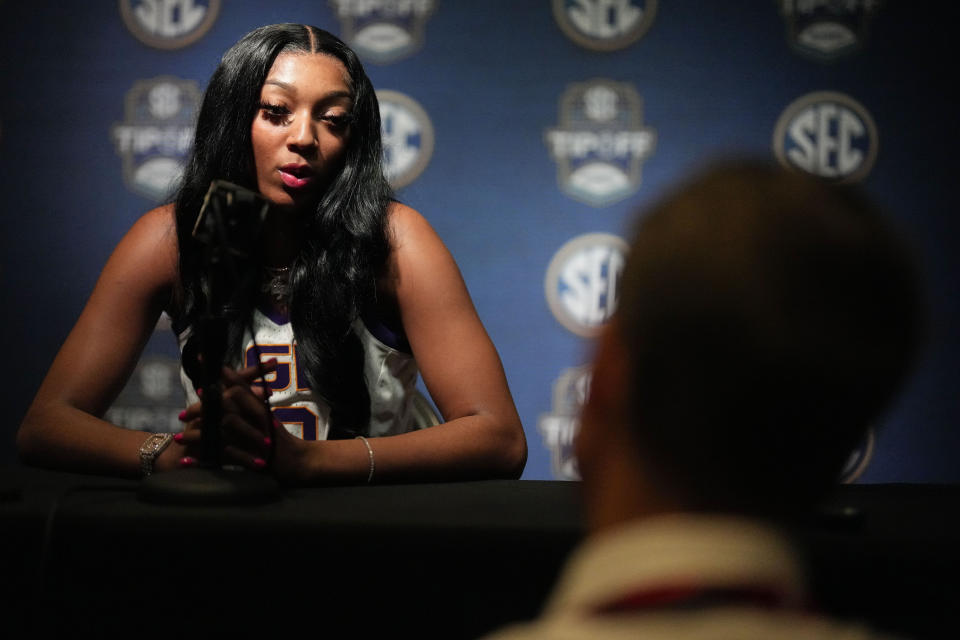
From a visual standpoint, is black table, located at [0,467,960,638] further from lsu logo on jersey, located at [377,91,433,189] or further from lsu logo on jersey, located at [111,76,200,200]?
lsu logo on jersey, located at [111,76,200,200]

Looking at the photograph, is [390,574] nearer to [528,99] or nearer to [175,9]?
[528,99]

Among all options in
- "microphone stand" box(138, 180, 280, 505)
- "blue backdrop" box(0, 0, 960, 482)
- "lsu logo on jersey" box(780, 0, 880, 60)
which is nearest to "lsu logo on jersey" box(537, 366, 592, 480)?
"blue backdrop" box(0, 0, 960, 482)

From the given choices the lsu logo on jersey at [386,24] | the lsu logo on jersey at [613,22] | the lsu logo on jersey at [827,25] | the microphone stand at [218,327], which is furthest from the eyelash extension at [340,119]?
the lsu logo on jersey at [827,25]

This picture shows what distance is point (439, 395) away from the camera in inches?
65.2

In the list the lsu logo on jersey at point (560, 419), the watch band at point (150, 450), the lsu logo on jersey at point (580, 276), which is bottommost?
the lsu logo on jersey at point (560, 419)

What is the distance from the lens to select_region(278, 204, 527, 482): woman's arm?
133 cm

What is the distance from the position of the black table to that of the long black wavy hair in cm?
69

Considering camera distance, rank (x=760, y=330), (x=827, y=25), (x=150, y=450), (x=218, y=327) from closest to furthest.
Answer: (x=760, y=330), (x=218, y=327), (x=150, y=450), (x=827, y=25)

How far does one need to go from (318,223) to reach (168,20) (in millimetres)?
1333

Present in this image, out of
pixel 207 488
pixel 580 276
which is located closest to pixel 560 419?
pixel 580 276

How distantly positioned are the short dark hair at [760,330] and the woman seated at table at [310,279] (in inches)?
40.2

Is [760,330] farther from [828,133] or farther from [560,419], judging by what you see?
[828,133]

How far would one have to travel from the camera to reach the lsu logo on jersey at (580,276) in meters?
2.67

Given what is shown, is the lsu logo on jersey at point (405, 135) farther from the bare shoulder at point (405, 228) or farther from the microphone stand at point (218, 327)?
the microphone stand at point (218, 327)
